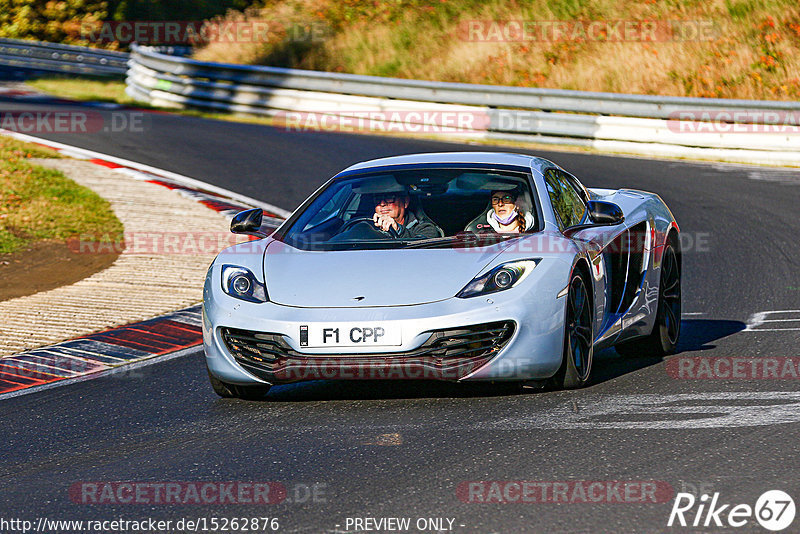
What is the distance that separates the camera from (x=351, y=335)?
629 cm

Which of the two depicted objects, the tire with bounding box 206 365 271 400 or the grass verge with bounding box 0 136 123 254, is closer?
the tire with bounding box 206 365 271 400

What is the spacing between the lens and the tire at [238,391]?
22.6 ft

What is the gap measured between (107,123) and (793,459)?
18.8 metres

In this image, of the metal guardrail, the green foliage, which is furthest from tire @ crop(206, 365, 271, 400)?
the green foliage

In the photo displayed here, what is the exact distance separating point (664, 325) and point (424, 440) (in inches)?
114

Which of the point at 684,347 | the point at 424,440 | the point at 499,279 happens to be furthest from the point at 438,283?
the point at 684,347

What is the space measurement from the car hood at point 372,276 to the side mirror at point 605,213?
706mm

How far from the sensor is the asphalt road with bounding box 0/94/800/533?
4.77 m

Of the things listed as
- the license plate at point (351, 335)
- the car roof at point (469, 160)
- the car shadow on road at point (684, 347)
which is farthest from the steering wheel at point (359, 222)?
the car shadow on road at point (684, 347)

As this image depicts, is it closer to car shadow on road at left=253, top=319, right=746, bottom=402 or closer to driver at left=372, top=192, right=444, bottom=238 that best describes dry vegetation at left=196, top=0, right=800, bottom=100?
car shadow on road at left=253, top=319, right=746, bottom=402

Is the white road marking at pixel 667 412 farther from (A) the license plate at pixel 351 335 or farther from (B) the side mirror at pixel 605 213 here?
(B) the side mirror at pixel 605 213

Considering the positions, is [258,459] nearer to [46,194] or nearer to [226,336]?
[226,336]

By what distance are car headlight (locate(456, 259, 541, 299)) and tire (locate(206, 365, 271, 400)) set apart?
1.30 m

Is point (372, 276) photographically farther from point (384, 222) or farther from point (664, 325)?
point (664, 325)
